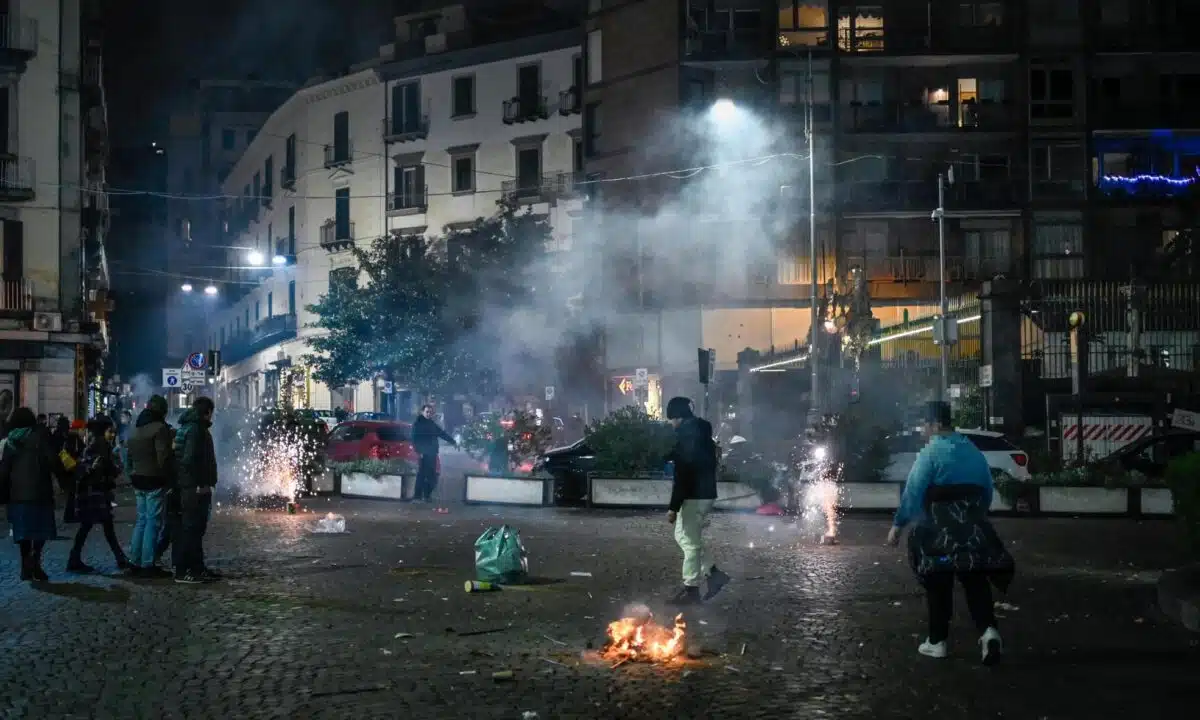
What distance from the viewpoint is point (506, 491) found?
23109mm

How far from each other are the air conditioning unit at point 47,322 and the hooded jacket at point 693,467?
2762cm

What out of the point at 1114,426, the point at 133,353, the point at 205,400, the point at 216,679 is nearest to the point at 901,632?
the point at 216,679

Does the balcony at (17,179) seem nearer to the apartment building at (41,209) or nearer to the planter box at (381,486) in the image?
the apartment building at (41,209)

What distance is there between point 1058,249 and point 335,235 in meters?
30.6

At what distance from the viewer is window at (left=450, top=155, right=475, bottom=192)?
5572 centimetres

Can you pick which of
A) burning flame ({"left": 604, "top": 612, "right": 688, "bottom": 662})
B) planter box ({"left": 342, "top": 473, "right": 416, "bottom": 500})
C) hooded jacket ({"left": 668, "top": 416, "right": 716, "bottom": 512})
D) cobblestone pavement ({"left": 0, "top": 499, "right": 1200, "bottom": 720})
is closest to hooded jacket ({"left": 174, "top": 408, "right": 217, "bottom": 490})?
cobblestone pavement ({"left": 0, "top": 499, "right": 1200, "bottom": 720})

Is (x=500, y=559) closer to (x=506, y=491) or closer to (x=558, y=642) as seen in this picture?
(x=558, y=642)

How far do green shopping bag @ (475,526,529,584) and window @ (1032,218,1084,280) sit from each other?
39.8 meters

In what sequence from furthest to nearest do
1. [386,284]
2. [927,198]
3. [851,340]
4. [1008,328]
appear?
1. [386,284]
2. [927,198]
3. [851,340]
4. [1008,328]

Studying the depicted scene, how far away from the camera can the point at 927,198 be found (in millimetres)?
47500

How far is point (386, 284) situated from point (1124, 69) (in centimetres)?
2882

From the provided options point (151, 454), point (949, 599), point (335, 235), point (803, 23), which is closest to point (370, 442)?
point (151, 454)

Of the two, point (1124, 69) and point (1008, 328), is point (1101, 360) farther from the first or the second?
point (1124, 69)

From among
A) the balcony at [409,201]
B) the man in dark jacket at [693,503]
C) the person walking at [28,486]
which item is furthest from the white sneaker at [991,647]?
the balcony at [409,201]
